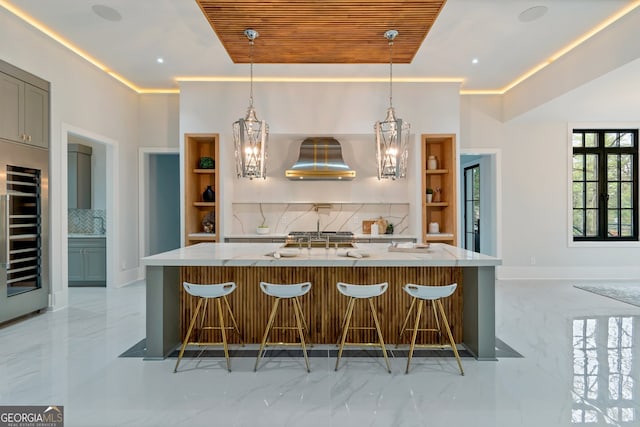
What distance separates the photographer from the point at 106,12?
3906mm

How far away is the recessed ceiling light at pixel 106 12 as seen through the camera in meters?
3.81

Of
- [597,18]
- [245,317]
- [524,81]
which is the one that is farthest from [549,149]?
[245,317]

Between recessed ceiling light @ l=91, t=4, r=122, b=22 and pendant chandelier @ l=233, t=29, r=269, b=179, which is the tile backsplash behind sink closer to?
recessed ceiling light @ l=91, t=4, r=122, b=22

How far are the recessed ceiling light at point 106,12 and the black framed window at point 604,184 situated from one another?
7.04m

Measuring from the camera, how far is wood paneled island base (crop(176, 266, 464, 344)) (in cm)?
337

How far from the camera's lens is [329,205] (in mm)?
6227

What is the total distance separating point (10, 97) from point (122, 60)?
1.57 m

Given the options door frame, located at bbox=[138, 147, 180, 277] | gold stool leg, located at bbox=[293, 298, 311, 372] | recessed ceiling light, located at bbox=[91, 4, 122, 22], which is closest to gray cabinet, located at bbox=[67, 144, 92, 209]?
door frame, located at bbox=[138, 147, 180, 277]

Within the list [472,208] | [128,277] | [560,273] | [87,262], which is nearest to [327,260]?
[128,277]

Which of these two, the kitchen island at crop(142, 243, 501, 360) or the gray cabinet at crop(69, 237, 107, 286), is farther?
the gray cabinet at crop(69, 237, 107, 286)

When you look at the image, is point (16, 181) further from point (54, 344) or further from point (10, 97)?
point (54, 344)

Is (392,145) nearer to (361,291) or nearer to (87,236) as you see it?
(361,291)

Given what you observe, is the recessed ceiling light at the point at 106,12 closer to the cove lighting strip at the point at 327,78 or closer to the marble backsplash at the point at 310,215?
the cove lighting strip at the point at 327,78

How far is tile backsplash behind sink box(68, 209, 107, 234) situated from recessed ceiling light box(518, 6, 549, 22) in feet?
20.7
